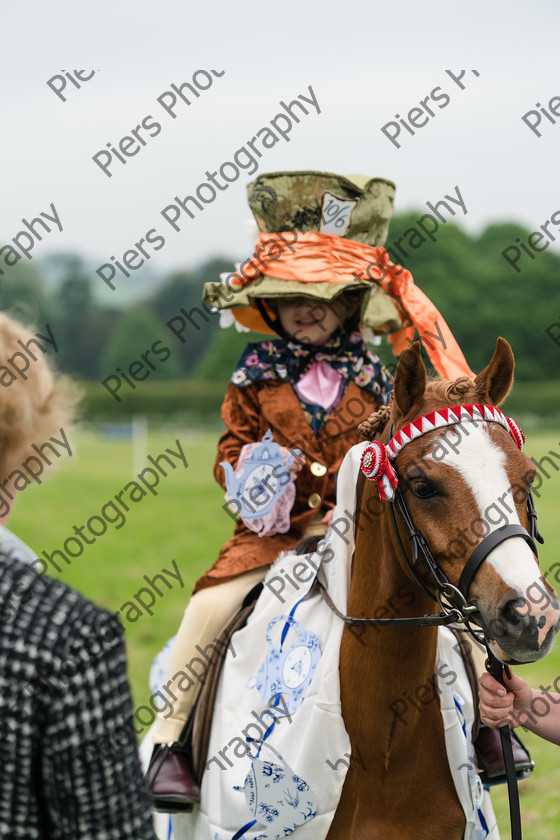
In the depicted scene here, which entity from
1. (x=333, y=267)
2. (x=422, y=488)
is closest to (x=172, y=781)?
(x=422, y=488)

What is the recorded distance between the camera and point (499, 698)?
2.44 m

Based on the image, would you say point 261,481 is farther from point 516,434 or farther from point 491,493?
point 491,493

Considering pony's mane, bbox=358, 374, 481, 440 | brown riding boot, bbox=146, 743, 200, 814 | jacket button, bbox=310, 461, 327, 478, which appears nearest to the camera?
pony's mane, bbox=358, 374, 481, 440

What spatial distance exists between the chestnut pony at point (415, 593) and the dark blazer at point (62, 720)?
110 centimetres

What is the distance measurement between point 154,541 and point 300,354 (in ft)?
31.5

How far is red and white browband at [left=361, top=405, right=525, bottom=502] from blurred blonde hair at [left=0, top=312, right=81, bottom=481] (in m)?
1.11

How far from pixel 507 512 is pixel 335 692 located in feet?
3.01

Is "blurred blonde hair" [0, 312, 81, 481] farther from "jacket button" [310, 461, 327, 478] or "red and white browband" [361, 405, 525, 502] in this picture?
"jacket button" [310, 461, 327, 478]

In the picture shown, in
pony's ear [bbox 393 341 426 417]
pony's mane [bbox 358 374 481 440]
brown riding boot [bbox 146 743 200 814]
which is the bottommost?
brown riding boot [bbox 146 743 200 814]

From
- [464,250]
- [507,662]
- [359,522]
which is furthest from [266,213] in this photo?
[464,250]

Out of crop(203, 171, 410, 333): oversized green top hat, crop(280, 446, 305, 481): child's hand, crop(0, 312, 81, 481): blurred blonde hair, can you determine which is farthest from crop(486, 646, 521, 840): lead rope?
crop(203, 171, 410, 333): oversized green top hat

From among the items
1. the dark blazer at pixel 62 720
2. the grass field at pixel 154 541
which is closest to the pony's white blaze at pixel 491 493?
the dark blazer at pixel 62 720

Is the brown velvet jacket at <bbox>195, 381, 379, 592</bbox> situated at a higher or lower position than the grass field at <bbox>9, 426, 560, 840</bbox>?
higher

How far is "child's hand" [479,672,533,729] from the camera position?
96.0 inches
